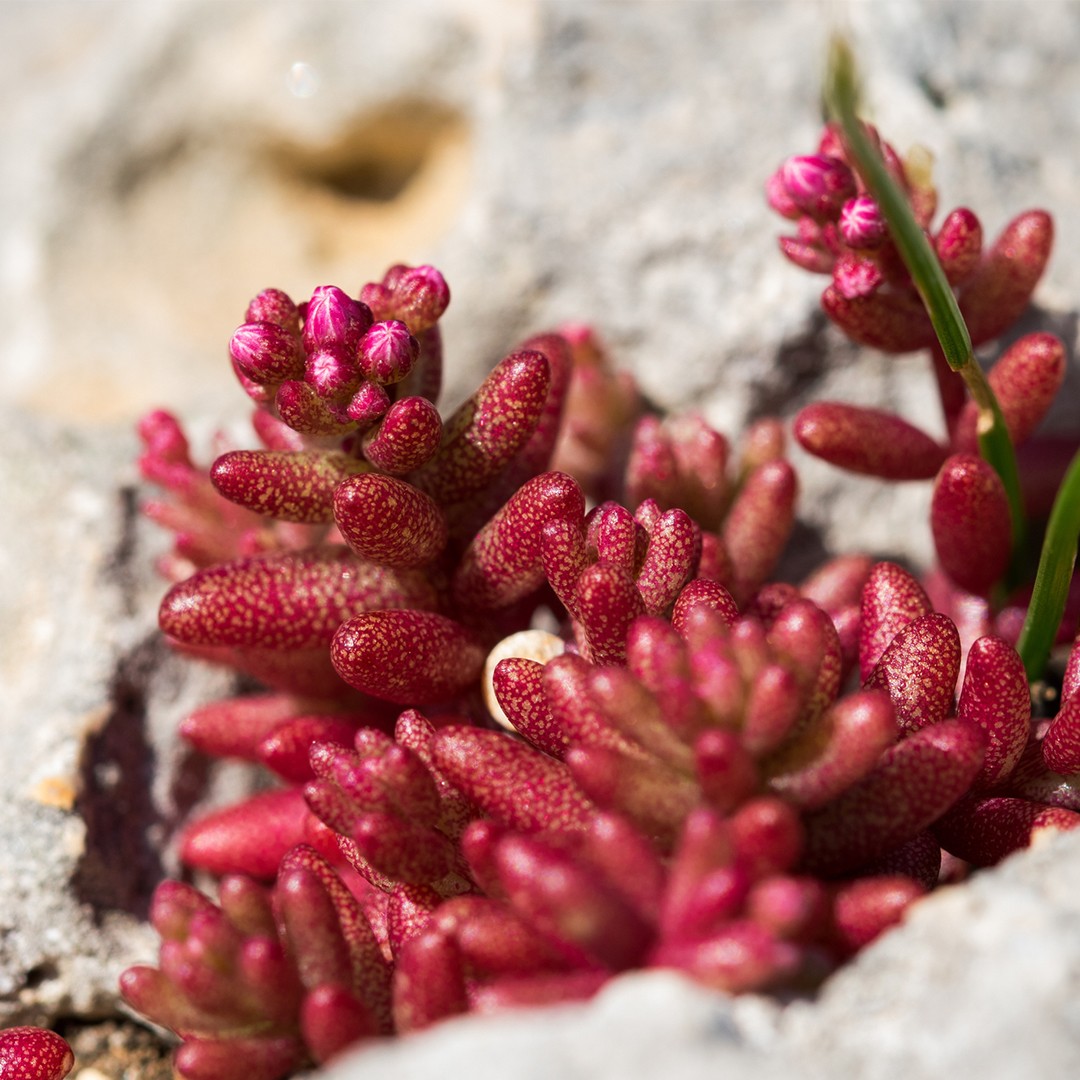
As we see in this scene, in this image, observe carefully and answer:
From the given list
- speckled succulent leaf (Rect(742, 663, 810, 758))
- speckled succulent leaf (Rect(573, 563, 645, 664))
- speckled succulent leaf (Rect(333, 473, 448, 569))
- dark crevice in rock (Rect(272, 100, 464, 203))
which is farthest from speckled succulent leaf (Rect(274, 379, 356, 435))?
dark crevice in rock (Rect(272, 100, 464, 203))

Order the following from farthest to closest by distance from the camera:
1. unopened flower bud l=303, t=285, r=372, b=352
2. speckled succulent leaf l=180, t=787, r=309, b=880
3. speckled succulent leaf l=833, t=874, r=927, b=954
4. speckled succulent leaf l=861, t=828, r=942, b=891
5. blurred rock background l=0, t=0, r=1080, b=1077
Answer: blurred rock background l=0, t=0, r=1080, b=1077
speckled succulent leaf l=180, t=787, r=309, b=880
unopened flower bud l=303, t=285, r=372, b=352
speckled succulent leaf l=861, t=828, r=942, b=891
speckled succulent leaf l=833, t=874, r=927, b=954

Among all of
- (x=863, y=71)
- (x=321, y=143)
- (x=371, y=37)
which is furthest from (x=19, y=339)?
(x=863, y=71)

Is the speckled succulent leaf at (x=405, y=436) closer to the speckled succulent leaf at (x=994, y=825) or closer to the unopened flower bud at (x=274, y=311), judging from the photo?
the unopened flower bud at (x=274, y=311)

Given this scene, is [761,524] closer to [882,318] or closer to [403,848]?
[882,318]

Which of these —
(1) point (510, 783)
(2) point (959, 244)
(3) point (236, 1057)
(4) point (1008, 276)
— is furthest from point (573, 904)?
(4) point (1008, 276)

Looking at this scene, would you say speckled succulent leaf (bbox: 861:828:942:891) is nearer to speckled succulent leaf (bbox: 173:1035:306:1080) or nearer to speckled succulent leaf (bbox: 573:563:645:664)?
speckled succulent leaf (bbox: 573:563:645:664)
